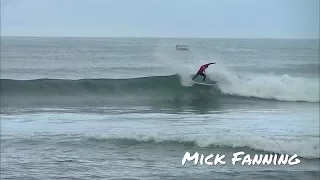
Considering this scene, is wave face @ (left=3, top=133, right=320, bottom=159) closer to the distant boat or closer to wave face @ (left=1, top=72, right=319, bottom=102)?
wave face @ (left=1, top=72, right=319, bottom=102)

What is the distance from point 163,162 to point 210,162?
230mm

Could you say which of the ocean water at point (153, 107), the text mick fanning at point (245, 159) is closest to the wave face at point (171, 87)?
the ocean water at point (153, 107)

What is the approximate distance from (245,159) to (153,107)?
54cm

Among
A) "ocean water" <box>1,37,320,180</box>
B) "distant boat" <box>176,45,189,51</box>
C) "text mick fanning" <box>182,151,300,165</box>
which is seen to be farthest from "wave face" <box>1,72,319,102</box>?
"text mick fanning" <box>182,151,300,165</box>

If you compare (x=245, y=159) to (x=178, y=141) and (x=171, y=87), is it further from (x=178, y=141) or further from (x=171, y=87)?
(x=171, y=87)

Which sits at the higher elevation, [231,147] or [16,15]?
[16,15]

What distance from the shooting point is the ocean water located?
2.58 m

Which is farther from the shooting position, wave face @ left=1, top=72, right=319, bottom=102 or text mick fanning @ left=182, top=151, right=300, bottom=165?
wave face @ left=1, top=72, right=319, bottom=102

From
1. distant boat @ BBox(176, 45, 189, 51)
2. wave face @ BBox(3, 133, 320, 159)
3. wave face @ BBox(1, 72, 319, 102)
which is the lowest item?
wave face @ BBox(3, 133, 320, 159)

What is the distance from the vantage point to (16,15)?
8.79 ft

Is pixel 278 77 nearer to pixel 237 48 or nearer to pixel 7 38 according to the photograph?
pixel 237 48

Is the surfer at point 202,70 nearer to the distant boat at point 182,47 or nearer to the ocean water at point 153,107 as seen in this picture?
the ocean water at point 153,107

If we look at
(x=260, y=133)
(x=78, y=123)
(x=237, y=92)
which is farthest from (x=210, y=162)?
(x=78, y=123)

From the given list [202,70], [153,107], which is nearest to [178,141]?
[153,107]
